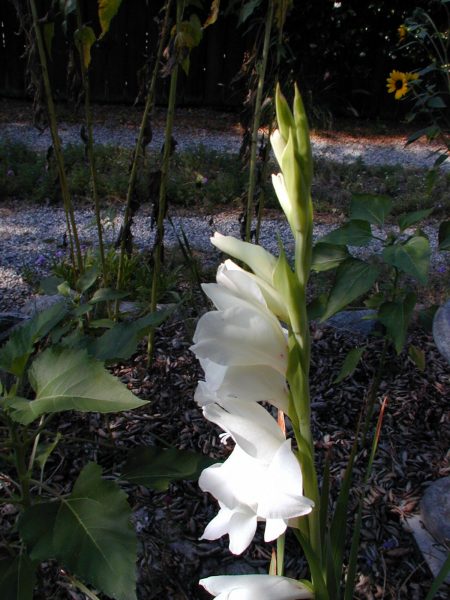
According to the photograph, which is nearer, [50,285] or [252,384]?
[252,384]

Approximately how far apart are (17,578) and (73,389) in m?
0.42

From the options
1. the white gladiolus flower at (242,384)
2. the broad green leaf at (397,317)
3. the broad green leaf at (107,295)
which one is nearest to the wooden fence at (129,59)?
the broad green leaf at (107,295)

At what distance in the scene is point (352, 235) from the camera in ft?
5.60

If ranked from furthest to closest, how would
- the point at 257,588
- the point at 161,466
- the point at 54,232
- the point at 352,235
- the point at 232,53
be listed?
1. the point at 232,53
2. the point at 54,232
3. the point at 352,235
4. the point at 161,466
5. the point at 257,588

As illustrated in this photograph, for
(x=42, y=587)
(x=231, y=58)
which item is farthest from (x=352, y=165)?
(x=42, y=587)

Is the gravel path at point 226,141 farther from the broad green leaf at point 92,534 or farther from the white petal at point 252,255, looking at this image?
the white petal at point 252,255

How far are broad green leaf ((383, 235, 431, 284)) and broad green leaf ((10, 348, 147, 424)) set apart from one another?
834mm

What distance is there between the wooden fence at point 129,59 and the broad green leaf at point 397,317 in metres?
8.43

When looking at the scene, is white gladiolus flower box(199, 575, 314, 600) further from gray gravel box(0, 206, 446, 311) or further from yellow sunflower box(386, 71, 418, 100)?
yellow sunflower box(386, 71, 418, 100)

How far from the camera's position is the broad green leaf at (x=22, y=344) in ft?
4.72

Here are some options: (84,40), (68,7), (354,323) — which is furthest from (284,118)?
(354,323)

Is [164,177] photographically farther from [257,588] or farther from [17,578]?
[257,588]

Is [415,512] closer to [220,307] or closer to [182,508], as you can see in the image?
[182,508]

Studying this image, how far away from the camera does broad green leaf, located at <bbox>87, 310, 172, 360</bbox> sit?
1.52m
